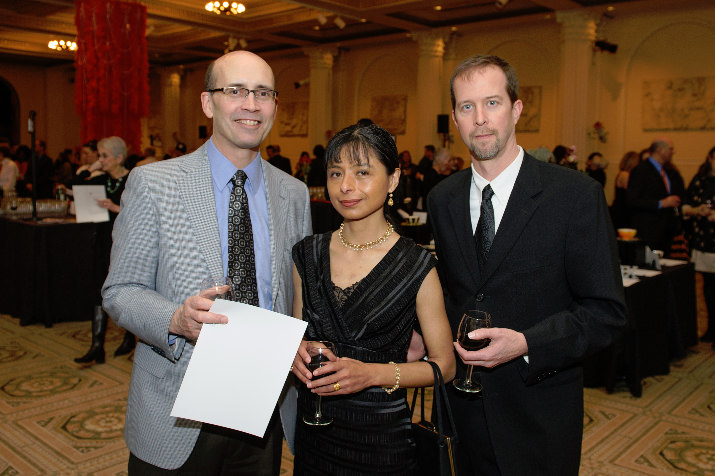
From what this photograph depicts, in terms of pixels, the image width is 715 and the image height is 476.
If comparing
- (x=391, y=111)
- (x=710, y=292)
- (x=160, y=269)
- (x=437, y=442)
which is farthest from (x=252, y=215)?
(x=391, y=111)

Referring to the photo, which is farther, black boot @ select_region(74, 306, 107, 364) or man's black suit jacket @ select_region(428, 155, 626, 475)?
black boot @ select_region(74, 306, 107, 364)

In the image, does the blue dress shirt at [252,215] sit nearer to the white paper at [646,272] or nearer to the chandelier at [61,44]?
the white paper at [646,272]

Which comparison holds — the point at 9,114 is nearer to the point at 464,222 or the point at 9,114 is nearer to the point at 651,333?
the point at 651,333

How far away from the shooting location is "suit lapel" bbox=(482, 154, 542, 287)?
1.84 metres

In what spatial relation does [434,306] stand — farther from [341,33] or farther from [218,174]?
[341,33]

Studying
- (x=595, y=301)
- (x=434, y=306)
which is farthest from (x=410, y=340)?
(x=595, y=301)

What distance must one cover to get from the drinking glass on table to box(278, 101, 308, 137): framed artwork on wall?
645 inches

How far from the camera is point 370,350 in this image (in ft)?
6.25

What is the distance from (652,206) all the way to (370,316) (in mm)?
5622

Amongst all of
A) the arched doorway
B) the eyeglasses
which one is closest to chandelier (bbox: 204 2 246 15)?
the eyeglasses

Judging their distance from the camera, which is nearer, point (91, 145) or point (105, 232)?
point (105, 232)

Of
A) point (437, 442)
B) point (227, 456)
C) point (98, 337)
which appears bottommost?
point (98, 337)

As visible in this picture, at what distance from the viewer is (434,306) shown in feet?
6.14

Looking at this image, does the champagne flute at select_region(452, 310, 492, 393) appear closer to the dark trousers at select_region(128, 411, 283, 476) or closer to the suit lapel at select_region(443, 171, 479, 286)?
the suit lapel at select_region(443, 171, 479, 286)
